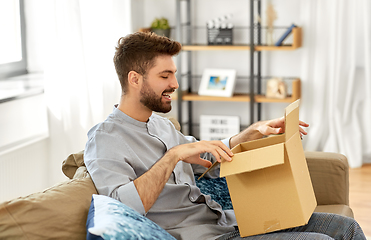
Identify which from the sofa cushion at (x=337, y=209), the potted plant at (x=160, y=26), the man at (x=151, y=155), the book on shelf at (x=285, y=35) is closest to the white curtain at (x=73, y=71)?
the potted plant at (x=160, y=26)

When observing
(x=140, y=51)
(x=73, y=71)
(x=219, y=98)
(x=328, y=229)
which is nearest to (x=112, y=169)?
(x=140, y=51)

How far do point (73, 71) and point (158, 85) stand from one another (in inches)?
50.5

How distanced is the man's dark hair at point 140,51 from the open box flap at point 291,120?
0.49 meters

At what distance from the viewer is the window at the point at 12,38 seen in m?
2.66

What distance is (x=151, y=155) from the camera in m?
1.49

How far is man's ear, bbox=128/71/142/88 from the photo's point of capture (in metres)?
1.50

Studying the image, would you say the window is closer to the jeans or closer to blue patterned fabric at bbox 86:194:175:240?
blue patterned fabric at bbox 86:194:175:240

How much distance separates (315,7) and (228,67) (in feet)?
2.92

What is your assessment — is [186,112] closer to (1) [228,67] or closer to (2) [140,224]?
(1) [228,67]

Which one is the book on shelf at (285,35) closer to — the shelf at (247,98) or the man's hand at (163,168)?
the shelf at (247,98)

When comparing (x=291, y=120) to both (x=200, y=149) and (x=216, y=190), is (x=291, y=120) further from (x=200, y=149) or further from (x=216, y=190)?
(x=216, y=190)

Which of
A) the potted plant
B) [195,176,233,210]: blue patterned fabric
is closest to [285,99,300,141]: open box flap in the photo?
[195,176,233,210]: blue patterned fabric

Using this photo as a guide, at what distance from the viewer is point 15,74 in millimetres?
2799

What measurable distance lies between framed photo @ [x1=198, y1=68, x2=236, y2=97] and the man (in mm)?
2009
